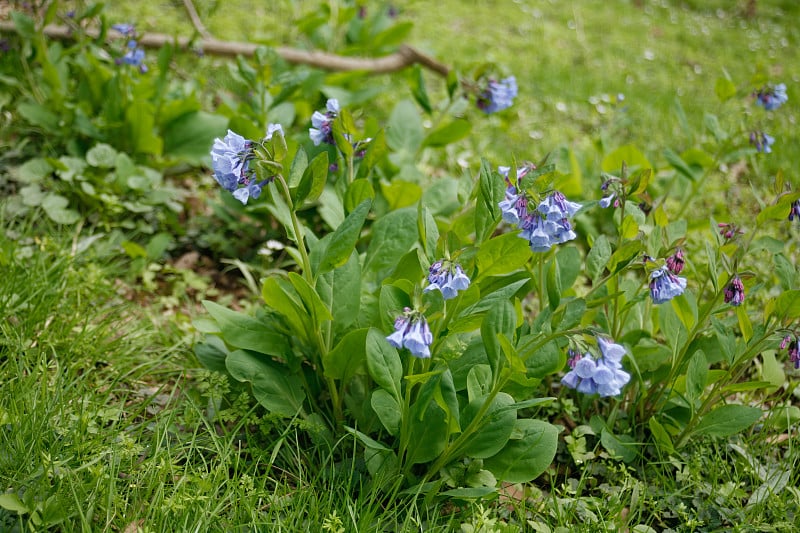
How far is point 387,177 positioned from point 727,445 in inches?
57.9

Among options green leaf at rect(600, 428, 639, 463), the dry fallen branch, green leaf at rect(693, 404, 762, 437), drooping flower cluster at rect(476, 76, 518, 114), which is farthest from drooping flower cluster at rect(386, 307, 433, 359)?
the dry fallen branch

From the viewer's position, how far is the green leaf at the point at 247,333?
64.8 inches

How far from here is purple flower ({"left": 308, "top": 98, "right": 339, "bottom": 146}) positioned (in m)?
1.66

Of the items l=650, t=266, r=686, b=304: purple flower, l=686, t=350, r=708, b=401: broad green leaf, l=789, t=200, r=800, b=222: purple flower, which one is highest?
l=789, t=200, r=800, b=222: purple flower

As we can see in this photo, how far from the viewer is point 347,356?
157 cm

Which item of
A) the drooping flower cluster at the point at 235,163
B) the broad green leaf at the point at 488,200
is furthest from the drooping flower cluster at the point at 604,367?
the drooping flower cluster at the point at 235,163

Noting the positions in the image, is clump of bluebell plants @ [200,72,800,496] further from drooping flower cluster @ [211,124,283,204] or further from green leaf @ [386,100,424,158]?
green leaf @ [386,100,424,158]

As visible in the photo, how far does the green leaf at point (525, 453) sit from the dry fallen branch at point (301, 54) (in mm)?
2191

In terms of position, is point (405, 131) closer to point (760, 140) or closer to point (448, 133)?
point (448, 133)

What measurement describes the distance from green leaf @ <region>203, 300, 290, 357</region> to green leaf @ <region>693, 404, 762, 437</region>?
111 cm

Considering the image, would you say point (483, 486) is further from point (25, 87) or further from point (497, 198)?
point (25, 87)

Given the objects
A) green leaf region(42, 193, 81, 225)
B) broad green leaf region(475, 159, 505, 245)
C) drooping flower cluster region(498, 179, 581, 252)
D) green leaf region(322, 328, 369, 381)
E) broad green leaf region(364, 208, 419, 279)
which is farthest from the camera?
green leaf region(42, 193, 81, 225)

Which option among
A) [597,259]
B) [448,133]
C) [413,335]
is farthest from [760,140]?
[413,335]

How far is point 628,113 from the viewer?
377cm
